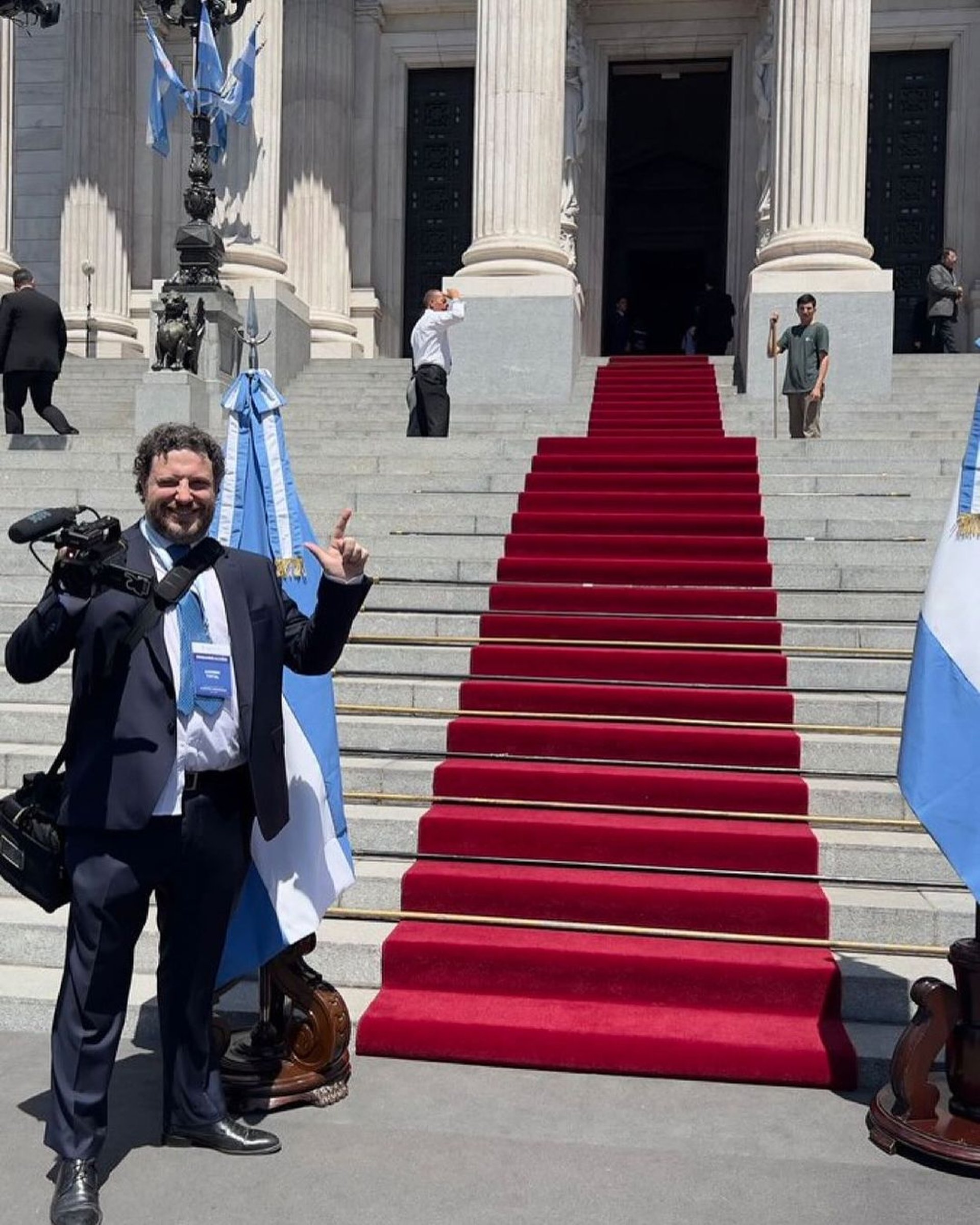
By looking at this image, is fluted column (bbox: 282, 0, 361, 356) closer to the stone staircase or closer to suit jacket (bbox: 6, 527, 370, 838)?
the stone staircase

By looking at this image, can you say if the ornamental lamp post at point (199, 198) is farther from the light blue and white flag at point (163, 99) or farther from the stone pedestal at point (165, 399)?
the stone pedestal at point (165, 399)

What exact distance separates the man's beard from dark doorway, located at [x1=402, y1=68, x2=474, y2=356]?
18425 millimetres

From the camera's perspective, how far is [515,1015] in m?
4.85

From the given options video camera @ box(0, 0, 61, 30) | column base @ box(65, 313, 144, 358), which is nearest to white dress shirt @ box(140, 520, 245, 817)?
video camera @ box(0, 0, 61, 30)

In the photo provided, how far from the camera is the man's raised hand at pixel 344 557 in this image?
3.73 m

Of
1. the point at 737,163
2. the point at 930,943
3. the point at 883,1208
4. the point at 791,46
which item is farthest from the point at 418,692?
the point at 737,163

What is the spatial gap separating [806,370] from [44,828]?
32.2ft

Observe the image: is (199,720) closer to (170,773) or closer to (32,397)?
(170,773)

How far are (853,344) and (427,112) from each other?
10422 millimetres

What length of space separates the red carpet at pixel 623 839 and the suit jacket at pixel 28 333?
6351 millimetres

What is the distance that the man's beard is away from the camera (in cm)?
379

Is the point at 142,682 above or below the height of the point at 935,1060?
above

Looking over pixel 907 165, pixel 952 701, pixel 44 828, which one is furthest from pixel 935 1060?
pixel 907 165

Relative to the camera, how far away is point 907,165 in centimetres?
2022
